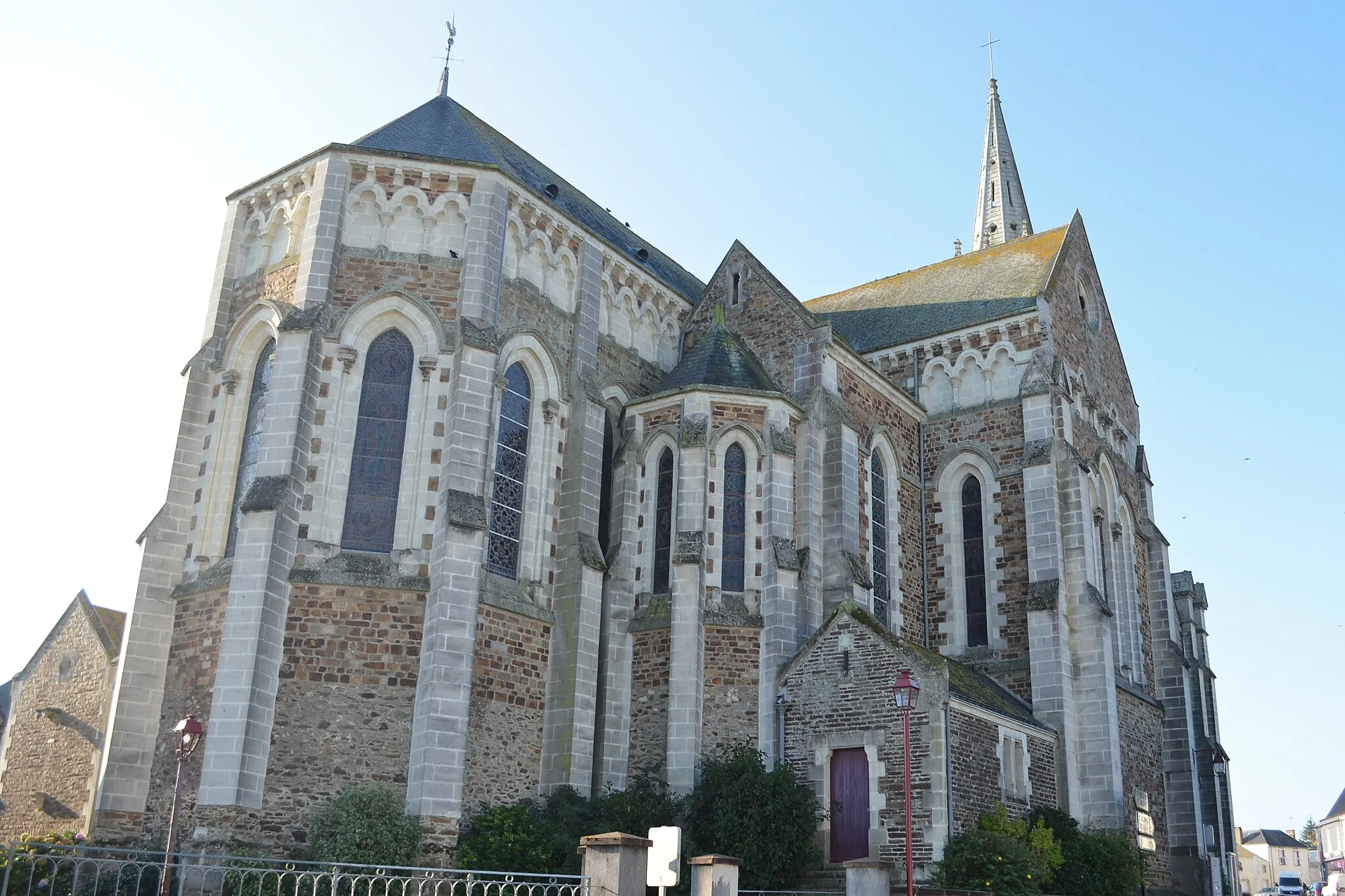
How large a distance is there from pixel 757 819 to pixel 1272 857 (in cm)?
10661

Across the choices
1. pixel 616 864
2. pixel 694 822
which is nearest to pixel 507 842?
pixel 694 822

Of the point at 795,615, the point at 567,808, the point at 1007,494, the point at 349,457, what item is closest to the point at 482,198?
the point at 349,457

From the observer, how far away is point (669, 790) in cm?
2144

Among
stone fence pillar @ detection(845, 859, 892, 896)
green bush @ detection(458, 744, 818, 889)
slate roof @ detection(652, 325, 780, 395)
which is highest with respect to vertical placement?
slate roof @ detection(652, 325, 780, 395)

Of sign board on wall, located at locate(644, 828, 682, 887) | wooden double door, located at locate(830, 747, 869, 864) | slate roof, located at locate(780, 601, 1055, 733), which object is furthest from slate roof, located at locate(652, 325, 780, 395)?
sign board on wall, located at locate(644, 828, 682, 887)

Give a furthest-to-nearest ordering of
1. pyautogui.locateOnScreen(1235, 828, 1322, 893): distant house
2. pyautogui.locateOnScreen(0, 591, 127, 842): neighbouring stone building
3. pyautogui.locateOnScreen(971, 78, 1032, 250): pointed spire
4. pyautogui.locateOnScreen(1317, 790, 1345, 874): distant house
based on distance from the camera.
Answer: pyautogui.locateOnScreen(1235, 828, 1322, 893): distant house, pyautogui.locateOnScreen(1317, 790, 1345, 874): distant house, pyautogui.locateOnScreen(971, 78, 1032, 250): pointed spire, pyautogui.locateOnScreen(0, 591, 127, 842): neighbouring stone building

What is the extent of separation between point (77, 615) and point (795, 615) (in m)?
18.0

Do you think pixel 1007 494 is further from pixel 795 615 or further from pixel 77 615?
pixel 77 615

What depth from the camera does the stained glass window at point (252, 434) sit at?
21344 mm

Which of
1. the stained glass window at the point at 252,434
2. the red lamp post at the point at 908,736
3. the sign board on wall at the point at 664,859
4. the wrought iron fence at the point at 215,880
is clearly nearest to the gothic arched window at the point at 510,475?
the stained glass window at the point at 252,434

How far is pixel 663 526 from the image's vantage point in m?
24.2

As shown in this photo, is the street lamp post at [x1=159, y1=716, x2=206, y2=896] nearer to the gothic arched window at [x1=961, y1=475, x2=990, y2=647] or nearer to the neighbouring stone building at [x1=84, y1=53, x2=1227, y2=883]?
the neighbouring stone building at [x1=84, y1=53, x2=1227, y2=883]

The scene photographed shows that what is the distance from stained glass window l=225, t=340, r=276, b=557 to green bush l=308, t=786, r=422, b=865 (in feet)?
16.9

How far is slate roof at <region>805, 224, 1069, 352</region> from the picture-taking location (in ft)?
101
